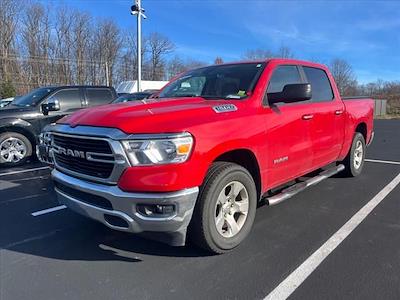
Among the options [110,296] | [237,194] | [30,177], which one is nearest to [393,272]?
[237,194]

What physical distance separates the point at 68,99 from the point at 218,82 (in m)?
5.78

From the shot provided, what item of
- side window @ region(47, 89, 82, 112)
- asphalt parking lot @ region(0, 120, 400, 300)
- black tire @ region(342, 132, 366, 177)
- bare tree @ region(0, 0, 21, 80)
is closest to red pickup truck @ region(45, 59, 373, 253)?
asphalt parking lot @ region(0, 120, 400, 300)

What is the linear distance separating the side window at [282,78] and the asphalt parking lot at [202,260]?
158 cm

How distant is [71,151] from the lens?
352cm

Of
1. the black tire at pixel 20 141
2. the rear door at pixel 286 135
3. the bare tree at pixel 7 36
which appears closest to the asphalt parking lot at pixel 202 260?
the rear door at pixel 286 135

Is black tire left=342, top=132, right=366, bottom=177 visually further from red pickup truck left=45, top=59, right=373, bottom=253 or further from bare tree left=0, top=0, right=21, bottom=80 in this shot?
bare tree left=0, top=0, right=21, bottom=80

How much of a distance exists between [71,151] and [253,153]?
5.74 ft

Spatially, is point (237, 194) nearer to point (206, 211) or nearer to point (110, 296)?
point (206, 211)

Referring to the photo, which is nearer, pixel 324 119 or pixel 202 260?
pixel 202 260

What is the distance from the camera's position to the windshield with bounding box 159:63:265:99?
13.9 feet

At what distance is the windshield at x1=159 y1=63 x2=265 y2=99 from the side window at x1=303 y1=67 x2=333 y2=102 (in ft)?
3.69

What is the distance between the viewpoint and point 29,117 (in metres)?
8.46

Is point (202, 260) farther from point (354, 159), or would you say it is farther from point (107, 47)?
point (107, 47)

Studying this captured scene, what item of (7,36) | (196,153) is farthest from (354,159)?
(7,36)
